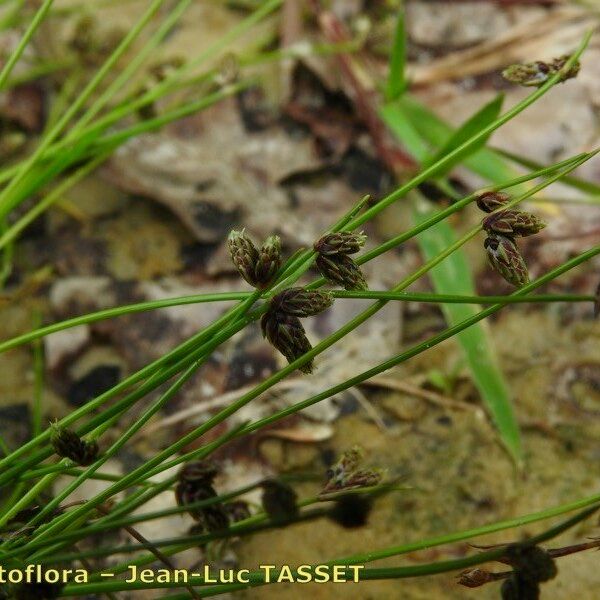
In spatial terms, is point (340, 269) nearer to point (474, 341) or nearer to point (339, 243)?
point (339, 243)

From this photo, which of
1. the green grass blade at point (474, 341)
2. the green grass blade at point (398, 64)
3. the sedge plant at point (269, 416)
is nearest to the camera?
the sedge plant at point (269, 416)

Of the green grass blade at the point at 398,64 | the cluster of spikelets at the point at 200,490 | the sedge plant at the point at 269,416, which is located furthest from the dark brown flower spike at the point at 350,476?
the green grass blade at the point at 398,64

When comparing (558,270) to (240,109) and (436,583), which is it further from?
(240,109)

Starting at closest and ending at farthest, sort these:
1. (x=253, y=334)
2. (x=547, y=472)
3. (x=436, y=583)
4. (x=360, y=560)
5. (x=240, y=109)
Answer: (x=360, y=560)
(x=436, y=583)
(x=547, y=472)
(x=253, y=334)
(x=240, y=109)

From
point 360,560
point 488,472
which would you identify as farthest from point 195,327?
point 360,560

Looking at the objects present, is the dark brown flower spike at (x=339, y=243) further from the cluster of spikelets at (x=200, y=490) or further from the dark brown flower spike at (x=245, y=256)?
the cluster of spikelets at (x=200, y=490)

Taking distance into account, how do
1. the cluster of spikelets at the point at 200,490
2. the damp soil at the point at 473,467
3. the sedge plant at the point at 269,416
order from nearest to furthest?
the sedge plant at the point at 269,416 → the cluster of spikelets at the point at 200,490 → the damp soil at the point at 473,467

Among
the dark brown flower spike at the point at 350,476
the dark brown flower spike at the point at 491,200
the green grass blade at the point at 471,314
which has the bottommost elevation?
the dark brown flower spike at the point at 350,476
